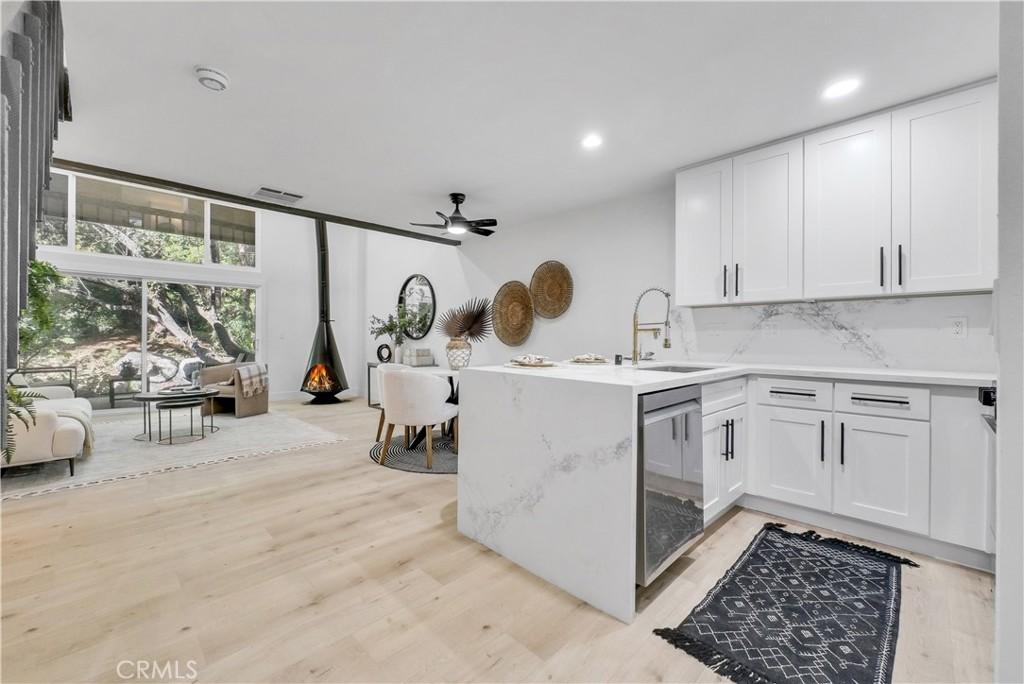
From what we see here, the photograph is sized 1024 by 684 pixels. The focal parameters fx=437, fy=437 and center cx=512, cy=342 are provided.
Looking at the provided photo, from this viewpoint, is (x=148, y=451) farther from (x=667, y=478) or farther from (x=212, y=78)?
(x=667, y=478)

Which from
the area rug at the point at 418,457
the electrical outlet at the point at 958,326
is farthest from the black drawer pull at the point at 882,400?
the area rug at the point at 418,457

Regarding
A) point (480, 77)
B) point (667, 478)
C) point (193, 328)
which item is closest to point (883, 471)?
point (667, 478)

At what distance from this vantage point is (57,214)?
554cm

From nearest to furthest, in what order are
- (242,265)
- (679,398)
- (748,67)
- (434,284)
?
(679,398), (748,67), (434,284), (242,265)

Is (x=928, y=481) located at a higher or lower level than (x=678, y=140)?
lower

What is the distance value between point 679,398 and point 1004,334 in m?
1.58

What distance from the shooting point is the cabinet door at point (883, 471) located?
2.18 m

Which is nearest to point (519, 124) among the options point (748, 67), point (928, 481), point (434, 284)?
point (748, 67)

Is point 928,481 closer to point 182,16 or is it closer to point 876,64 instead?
point 876,64

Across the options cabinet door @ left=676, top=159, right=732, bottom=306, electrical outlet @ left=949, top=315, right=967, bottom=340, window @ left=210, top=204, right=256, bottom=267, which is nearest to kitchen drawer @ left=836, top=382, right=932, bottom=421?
electrical outlet @ left=949, top=315, right=967, bottom=340

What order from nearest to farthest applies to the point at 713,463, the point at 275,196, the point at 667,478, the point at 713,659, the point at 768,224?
the point at 713,659
the point at 667,478
the point at 713,463
the point at 768,224
the point at 275,196

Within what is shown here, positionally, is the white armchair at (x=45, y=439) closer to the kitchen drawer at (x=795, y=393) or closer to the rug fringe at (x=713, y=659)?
the rug fringe at (x=713, y=659)

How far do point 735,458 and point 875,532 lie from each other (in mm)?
755

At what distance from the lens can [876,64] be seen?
6.82 feet
